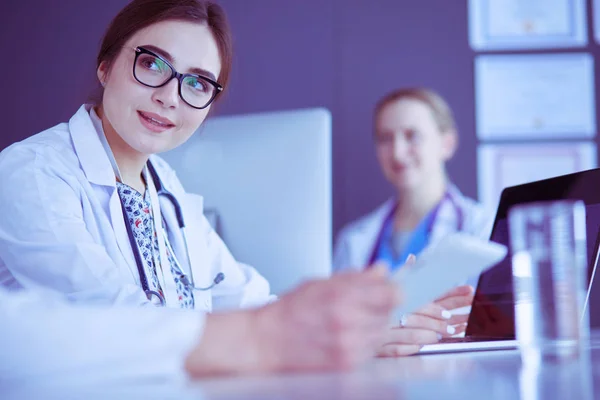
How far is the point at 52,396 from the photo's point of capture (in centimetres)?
54

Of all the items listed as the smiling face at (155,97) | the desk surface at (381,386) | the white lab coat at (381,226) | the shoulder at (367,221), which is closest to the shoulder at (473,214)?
the white lab coat at (381,226)

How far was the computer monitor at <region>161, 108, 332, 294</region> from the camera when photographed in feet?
4.08

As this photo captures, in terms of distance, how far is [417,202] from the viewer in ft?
10.7

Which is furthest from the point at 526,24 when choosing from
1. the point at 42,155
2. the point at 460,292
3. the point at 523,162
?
the point at 42,155

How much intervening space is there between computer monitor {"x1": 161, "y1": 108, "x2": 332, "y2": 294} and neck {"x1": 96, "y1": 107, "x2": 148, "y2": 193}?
0.14 meters

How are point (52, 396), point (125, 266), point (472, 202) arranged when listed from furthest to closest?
1. point (472, 202)
2. point (125, 266)
3. point (52, 396)

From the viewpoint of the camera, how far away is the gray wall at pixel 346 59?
3.38m

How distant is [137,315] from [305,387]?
171 mm

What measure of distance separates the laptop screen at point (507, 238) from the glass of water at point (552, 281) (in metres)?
0.05

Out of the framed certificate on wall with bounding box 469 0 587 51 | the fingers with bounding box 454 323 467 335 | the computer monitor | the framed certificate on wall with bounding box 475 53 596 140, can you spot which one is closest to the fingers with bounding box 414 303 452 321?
the fingers with bounding box 454 323 467 335

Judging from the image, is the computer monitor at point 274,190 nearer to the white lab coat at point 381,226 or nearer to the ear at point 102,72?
the ear at point 102,72

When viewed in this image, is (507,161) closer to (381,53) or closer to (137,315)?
(381,53)

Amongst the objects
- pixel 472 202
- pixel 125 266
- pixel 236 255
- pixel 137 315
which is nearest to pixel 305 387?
pixel 137 315

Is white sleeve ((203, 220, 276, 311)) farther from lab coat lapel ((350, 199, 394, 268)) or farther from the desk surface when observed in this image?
lab coat lapel ((350, 199, 394, 268))
